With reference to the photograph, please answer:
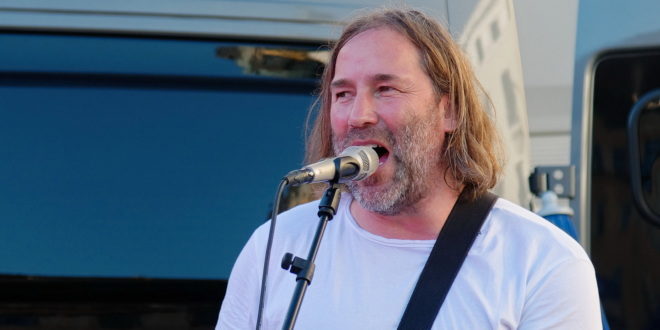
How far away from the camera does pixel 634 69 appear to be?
323 cm

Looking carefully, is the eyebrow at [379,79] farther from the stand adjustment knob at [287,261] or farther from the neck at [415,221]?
the stand adjustment knob at [287,261]

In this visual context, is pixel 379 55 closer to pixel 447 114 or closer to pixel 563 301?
pixel 447 114

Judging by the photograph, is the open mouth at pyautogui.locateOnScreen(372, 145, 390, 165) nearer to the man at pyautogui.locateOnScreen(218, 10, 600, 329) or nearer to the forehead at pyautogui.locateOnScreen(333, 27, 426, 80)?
the man at pyautogui.locateOnScreen(218, 10, 600, 329)

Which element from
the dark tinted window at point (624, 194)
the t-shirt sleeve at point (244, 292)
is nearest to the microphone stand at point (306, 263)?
the t-shirt sleeve at point (244, 292)

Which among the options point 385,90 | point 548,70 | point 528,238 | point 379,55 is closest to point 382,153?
point 385,90

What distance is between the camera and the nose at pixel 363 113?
253cm

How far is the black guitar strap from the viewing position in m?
2.42

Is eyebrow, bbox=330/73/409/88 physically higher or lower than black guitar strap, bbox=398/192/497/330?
higher

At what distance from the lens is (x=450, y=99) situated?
279cm

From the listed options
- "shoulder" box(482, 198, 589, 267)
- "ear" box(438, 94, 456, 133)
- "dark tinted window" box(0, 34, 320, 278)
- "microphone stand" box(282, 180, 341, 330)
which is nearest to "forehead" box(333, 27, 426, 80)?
"ear" box(438, 94, 456, 133)

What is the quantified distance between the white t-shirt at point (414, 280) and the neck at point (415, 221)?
1.3 inches

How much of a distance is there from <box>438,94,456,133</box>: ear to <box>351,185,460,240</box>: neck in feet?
0.61

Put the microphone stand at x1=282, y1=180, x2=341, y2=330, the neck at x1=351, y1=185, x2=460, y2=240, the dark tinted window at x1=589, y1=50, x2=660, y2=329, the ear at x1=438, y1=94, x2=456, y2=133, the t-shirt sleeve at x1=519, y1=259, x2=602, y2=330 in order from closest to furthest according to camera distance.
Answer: the microphone stand at x1=282, y1=180, x2=341, y2=330
the t-shirt sleeve at x1=519, y1=259, x2=602, y2=330
the neck at x1=351, y1=185, x2=460, y2=240
the ear at x1=438, y1=94, x2=456, y2=133
the dark tinted window at x1=589, y1=50, x2=660, y2=329

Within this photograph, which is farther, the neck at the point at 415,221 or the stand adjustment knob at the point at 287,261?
the neck at the point at 415,221
